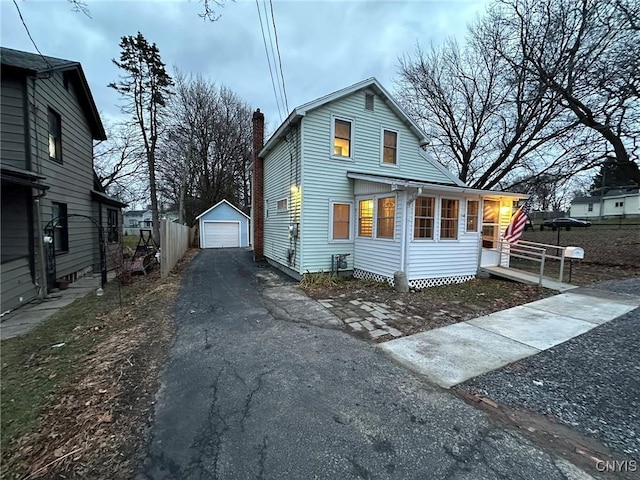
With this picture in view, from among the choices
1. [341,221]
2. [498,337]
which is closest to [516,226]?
[341,221]

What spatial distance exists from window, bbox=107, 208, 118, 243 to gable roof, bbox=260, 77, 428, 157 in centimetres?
812

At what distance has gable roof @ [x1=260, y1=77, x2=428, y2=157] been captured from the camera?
870 centimetres

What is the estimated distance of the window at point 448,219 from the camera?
28.0 feet

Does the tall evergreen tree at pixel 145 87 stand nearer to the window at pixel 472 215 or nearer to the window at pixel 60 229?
the window at pixel 60 229

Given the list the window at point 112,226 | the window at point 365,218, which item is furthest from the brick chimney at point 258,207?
the window at point 112,226

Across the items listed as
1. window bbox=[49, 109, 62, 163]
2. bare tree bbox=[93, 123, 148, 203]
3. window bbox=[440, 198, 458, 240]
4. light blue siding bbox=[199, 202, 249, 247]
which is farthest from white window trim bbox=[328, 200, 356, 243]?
bare tree bbox=[93, 123, 148, 203]

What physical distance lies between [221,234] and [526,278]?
748 inches

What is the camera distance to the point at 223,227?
21422 millimetres

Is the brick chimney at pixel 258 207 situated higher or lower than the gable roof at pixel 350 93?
lower

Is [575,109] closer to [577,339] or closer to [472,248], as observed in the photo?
[472,248]

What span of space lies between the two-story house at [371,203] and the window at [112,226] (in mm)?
8041

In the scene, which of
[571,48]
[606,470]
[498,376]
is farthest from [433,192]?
[571,48]

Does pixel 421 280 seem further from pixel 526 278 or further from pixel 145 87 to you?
pixel 145 87

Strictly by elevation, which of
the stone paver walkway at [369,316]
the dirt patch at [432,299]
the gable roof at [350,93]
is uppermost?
the gable roof at [350,93]
